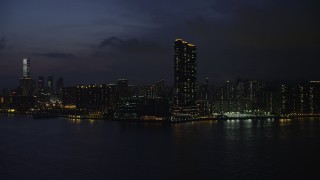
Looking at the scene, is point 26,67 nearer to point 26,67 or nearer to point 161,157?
point 26,67

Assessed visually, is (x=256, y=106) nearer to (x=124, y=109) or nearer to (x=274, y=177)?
(x=124, y=109)

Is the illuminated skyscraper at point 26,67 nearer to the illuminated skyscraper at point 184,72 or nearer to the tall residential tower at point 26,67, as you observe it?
the tall residential tower at point 26,67

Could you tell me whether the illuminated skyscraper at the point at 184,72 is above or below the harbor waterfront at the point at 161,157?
above

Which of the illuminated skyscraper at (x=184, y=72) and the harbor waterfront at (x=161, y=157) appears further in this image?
the illuminated skyscraper at (x=184, y=72)

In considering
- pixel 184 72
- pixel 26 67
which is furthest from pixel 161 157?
pixel 26 67

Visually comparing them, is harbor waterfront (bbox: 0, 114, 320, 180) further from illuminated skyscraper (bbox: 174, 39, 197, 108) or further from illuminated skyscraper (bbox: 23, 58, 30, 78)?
illuminated skyscraper (bbox: 23, 58, 30, 78)

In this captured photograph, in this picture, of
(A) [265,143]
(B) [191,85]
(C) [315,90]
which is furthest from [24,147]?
(C) [315,90]

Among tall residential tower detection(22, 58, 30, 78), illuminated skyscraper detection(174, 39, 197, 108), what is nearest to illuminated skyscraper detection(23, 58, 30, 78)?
tall residential tower detection(22, 58, 30, 78)

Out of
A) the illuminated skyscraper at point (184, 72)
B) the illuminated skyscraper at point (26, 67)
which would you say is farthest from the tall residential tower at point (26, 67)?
the illuminated skyscraper at point (184, 72)

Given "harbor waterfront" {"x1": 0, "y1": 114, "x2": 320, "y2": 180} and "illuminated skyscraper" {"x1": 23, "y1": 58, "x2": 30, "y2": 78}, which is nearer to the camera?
"harbor waterfront" {"x1": 0, "y1": 114, "x2": 320, "y2": 180}
